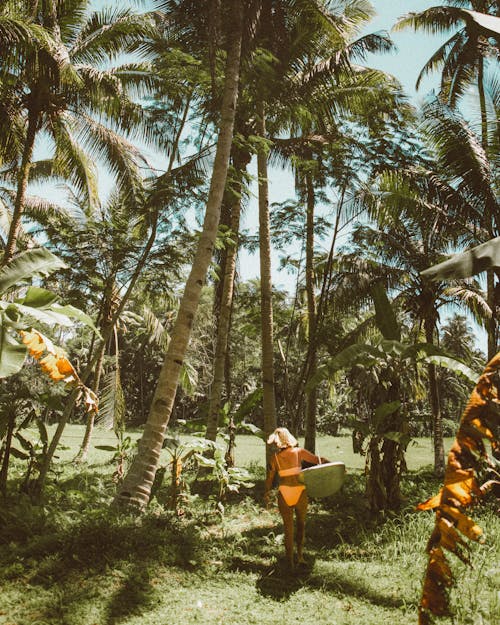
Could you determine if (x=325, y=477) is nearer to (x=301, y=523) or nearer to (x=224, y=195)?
(x=301, y=523)

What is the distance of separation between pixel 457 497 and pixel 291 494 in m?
3.48

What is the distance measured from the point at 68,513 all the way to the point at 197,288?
10.4 ft

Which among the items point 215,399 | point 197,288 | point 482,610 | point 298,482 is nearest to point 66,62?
point 197,288

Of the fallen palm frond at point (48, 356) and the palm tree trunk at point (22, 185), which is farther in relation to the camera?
the palm tree trunk at point (22, 185)

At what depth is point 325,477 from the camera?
441cm

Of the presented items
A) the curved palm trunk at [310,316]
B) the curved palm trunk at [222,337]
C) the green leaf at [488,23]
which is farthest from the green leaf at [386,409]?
the green leaf at [488,23]

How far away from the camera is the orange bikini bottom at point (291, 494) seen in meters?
4.93

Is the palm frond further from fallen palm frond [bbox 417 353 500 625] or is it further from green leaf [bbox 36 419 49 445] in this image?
fallen palm frond [bbox 417 353 500 625]

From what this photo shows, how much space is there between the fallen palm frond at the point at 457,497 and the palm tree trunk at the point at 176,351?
412 cm

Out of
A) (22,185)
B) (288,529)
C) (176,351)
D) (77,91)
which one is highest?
(77,91)

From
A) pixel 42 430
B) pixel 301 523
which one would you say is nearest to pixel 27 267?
pixel 42 430

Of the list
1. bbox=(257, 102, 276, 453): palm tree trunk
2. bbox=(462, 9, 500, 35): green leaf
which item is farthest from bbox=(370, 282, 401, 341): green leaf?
bbox=(462, 9, 500, 35): green leaf

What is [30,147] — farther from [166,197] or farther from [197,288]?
[197,288]

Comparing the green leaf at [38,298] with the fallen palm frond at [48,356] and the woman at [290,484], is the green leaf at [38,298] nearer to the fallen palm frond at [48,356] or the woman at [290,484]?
the fallen palm frond at [48,356]
